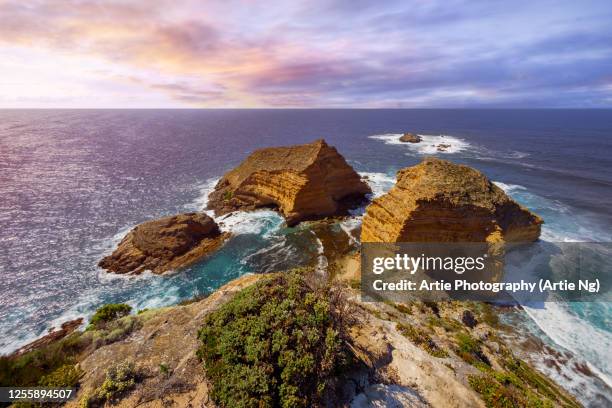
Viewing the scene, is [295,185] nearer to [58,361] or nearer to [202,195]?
[202,195]

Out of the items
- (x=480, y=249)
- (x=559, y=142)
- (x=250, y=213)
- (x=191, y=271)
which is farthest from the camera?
(x=559, y=142)

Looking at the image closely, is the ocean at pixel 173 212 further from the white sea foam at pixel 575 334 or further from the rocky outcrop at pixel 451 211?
the rocky outcrop at pixel 451 211

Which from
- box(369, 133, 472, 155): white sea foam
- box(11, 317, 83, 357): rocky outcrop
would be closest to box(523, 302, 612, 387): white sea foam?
box(11, 317, 83, 357): rocky outcrop

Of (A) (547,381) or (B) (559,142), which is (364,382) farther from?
(B) (559,142)

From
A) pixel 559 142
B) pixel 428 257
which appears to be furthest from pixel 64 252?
pixel 559 142

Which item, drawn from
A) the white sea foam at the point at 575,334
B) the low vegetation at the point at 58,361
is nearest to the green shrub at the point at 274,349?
the low vegetation at the point at 58,361

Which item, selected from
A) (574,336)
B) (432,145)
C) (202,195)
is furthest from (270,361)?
(432,145)

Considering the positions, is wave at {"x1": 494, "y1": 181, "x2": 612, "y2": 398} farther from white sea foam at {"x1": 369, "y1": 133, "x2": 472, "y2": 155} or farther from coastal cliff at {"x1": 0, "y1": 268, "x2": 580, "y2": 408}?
white sea foam at {"x1": 369, "y1": 133, "x2": 472, "y2": 155}
